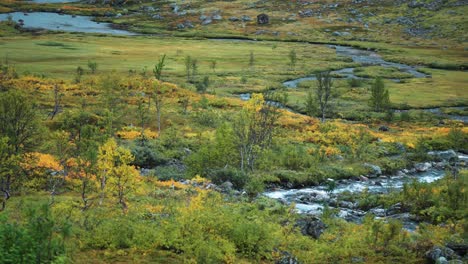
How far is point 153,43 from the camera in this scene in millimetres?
154750

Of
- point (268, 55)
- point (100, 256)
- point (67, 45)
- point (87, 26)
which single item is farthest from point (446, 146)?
point (87, 26)

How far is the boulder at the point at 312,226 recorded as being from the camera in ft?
85.8

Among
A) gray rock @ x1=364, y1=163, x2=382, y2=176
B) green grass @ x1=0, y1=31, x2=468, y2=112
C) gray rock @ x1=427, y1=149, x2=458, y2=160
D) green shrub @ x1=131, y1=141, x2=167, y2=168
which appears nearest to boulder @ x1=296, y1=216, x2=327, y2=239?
green shrub @ x1=131, y1=141, x2=167, y2=168

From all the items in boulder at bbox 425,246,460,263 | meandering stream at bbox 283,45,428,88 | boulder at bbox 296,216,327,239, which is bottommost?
meandering stream at bbox 283,45,428,88

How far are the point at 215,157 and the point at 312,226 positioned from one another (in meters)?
18.0

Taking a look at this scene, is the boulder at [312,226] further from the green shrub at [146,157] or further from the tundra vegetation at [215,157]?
the green shrub at [146,157]

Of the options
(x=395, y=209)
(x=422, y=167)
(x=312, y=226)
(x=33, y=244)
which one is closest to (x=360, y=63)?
(x=422, y=167)

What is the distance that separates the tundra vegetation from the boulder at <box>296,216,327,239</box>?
116 millimetres

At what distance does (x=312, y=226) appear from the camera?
2659cm

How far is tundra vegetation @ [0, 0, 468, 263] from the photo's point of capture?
2180cm

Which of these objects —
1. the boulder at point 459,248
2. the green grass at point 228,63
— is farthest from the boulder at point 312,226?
the green grass at point 228,63

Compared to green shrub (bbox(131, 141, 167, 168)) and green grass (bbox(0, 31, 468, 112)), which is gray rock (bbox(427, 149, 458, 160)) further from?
green shrub (bbox(131, 141, 167, 168))

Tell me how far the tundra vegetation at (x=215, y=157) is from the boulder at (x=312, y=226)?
0.12 meters

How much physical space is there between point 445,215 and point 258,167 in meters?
19.6
